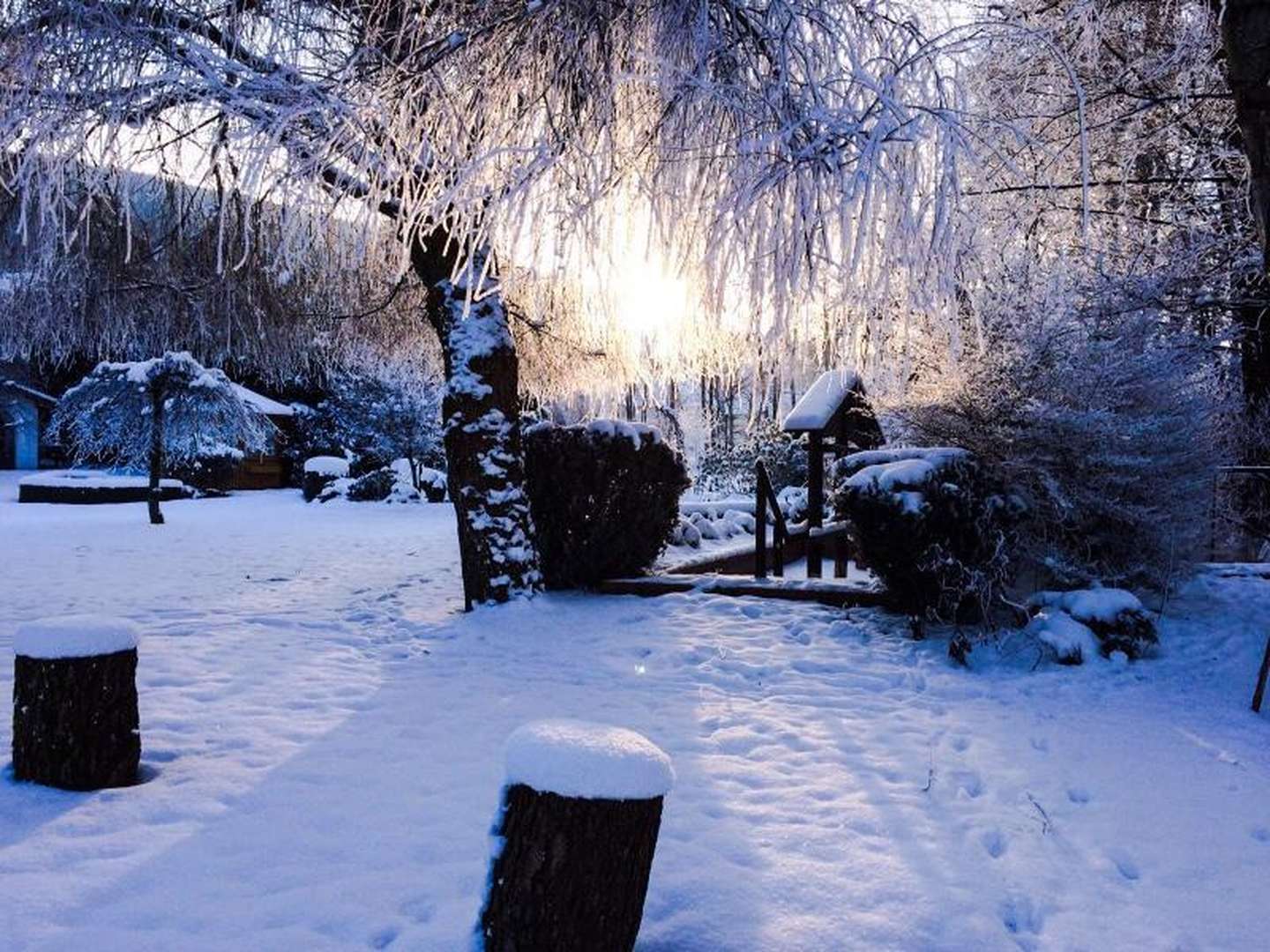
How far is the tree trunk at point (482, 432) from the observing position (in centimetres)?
739

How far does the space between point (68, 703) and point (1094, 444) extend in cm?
698

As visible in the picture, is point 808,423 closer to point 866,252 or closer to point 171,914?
point 866,252

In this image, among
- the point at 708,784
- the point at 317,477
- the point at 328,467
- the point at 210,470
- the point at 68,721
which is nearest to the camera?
the point at 68,721

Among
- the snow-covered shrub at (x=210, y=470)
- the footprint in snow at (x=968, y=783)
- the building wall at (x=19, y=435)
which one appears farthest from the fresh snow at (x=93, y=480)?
the footprint in snow at (x=968, y=783)

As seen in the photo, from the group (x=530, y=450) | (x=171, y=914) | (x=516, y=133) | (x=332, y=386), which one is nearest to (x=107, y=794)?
(x=171, y=914)

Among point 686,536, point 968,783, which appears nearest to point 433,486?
point 686,536

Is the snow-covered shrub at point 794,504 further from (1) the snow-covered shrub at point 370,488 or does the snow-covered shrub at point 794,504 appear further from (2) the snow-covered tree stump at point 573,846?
(2) the snow-covered tree stump at point 573,846

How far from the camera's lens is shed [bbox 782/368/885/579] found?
1033 centimetres

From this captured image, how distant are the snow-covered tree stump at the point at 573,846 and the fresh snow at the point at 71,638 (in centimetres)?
211

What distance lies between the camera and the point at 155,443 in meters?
17.1

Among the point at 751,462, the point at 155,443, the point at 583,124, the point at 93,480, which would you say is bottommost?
the point at 93,480

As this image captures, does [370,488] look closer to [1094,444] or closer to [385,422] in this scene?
[385,422]

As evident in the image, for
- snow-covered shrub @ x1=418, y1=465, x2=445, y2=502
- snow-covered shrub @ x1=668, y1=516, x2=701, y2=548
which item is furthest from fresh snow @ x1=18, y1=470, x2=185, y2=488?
snow-covered shrub @ x1=668, y1=516, x2=701, y2=548

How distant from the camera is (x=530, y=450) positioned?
837cm
